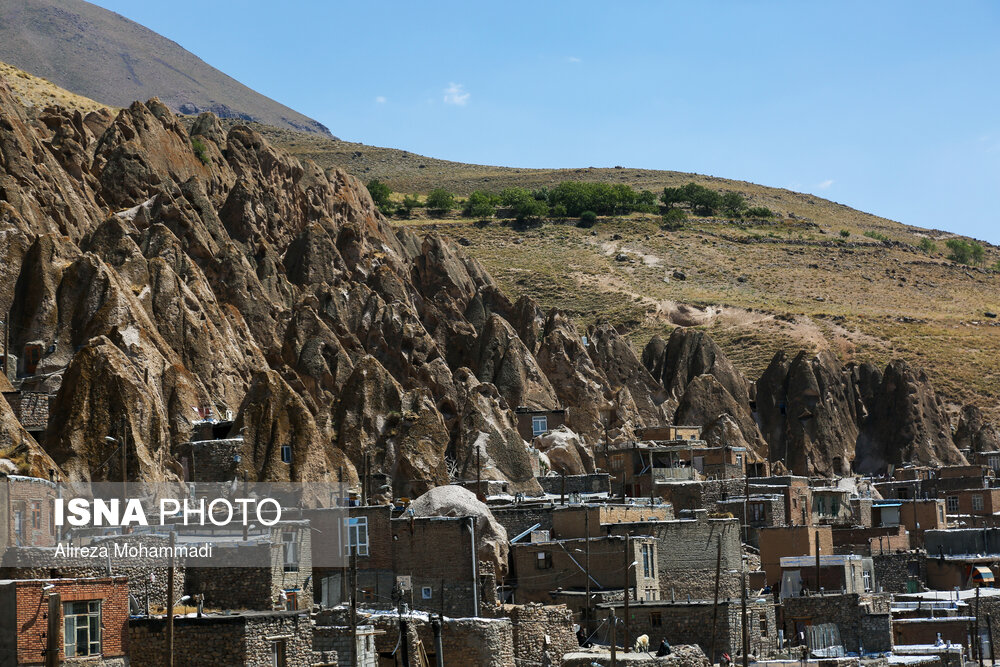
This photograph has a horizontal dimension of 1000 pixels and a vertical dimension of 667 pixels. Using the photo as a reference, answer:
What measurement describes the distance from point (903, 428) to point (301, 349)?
59.5 m

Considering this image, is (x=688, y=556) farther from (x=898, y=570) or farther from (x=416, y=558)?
(x=898, y=570)

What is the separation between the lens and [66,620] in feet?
124

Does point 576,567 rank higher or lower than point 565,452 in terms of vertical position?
lower

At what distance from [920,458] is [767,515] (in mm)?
56180

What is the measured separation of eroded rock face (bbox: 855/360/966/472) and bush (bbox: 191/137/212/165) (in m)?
60.4

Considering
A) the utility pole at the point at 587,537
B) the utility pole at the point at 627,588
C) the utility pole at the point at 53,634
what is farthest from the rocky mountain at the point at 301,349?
the utility pole at the point at 53,634

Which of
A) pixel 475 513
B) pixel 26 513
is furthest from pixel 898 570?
pixel 26 513

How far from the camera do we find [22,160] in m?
99.0

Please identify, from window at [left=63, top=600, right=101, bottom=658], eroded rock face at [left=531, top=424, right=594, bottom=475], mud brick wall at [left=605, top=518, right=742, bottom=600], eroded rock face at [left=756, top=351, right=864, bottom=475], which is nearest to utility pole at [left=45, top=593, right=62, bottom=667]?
window at [left=63, top=600, right=101, bottom=658]

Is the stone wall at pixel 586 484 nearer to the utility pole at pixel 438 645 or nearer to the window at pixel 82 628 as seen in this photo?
the utility pole at pixel 438 645

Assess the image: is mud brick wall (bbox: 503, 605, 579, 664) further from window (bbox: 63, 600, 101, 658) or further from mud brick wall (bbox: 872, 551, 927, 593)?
mud brick wall (bbox: 872, 551, 927, 593)

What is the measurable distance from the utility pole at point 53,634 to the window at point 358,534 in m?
18.3

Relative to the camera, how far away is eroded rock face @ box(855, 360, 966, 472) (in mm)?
131000

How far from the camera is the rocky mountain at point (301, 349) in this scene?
7275cm
